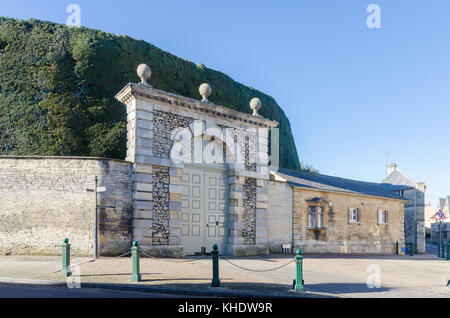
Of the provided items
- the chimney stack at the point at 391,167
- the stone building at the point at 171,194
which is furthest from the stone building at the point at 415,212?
the stone building at the point at 171,194

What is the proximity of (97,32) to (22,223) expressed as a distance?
14.0 meters

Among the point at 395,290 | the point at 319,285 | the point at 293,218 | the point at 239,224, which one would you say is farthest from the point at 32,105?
the point at 395,290

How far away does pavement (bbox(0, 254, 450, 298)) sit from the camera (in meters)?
8.49

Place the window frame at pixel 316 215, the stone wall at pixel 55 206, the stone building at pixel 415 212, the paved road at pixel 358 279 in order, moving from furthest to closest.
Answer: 1. the stone building at pixel 415 212
2. the window frame at pixel 316 215
3. the stone wall at pixel 55 206
4. the paved road at pixel 358 279

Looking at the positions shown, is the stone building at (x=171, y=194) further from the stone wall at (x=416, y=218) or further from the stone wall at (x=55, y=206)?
the stone wall at (x=416, y=218)

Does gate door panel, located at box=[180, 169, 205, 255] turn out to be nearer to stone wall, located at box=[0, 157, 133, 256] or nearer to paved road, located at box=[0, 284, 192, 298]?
stone wall, located at box=[0, 157, 133, 256]

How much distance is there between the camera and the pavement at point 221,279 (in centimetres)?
849

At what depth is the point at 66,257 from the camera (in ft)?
32.0

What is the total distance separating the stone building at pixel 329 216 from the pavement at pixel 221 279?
223 inches

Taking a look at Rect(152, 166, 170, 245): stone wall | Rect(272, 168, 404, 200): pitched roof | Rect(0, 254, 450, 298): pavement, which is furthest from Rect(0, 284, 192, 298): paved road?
Rect(272, 168, 404, 200): pitched roof

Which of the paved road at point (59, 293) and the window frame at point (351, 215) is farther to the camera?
the window frame at point (351, 215)

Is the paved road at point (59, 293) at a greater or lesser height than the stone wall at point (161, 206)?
lesser

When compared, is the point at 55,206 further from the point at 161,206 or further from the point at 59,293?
the point at 59,293

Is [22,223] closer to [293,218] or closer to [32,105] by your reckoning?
[32,105]
